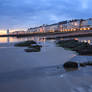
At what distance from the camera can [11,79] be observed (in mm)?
8992

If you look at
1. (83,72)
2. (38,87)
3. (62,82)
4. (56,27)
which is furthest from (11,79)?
(56,27)

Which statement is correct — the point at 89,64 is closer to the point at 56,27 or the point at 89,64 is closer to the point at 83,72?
the point at 83,72

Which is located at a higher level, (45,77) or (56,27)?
(56,27)

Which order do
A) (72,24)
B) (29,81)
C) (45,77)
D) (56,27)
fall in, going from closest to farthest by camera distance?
(29,81)
(45,77)
(72,24)
(56,27)

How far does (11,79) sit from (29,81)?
1090mm

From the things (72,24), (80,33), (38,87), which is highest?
(72,24)

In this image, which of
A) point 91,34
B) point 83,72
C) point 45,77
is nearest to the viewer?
point 45,77

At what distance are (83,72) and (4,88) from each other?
5278 millimetres

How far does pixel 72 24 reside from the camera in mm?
105125

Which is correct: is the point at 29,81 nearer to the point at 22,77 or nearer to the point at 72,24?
the point at 22,77

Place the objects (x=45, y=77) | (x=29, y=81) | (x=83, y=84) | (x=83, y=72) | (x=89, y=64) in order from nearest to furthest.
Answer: (x=83, y=84) < (x=29, y=81) < (x=45, y=77) < (x=83, y=72) < (x=89, y=64)

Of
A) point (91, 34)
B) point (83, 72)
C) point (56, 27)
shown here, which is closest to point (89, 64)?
point (83, 72)

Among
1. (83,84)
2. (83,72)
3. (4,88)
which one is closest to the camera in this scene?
(4,88)

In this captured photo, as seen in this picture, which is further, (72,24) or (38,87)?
(72,24)
